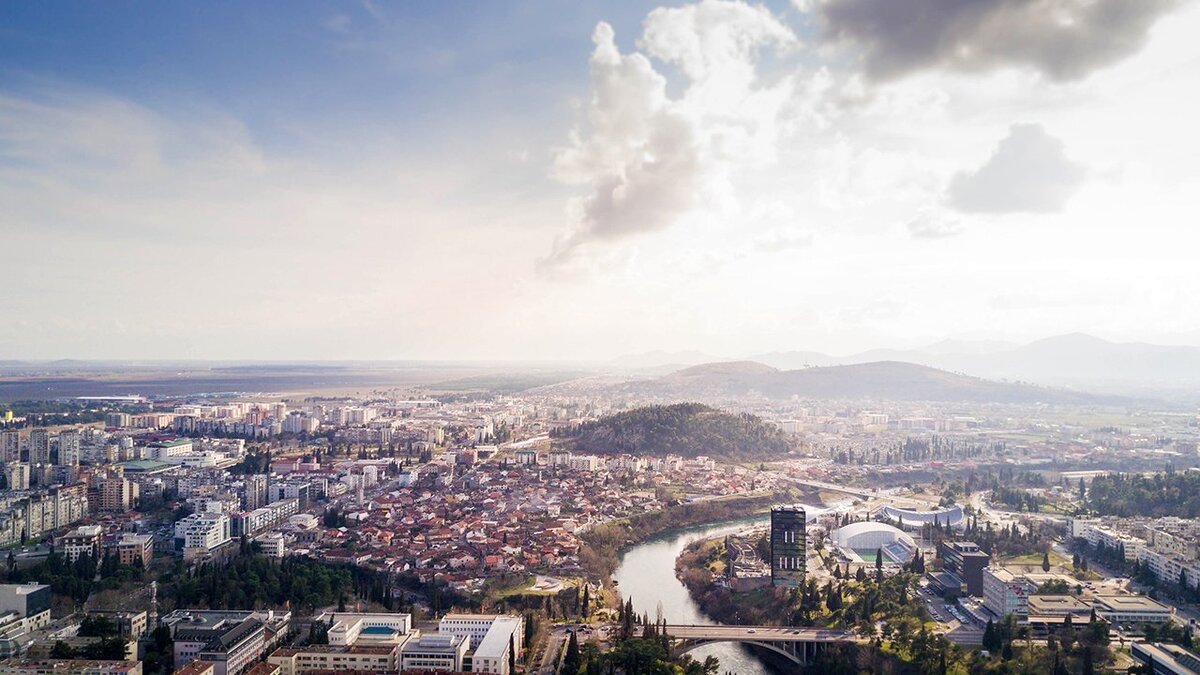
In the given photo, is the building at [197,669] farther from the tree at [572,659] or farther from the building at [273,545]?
the building at [273,545]

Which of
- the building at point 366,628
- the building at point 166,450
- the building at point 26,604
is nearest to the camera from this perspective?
the building at point 366,628

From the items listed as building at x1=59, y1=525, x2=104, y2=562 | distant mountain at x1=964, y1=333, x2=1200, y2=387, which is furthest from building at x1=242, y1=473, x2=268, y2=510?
distant mountain at x1=964, y1=333, x2=1200, y2=387

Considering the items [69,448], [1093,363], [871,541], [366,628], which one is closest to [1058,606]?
[871,541]

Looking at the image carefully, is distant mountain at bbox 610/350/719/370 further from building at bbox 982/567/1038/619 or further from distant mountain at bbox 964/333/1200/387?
building at bbox 982/567/1038/619

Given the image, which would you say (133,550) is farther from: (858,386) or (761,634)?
(858,386)

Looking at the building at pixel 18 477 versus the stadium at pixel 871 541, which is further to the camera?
the building at pixel 18 477

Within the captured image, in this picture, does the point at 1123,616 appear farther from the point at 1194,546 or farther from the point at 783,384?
the point at 783,384

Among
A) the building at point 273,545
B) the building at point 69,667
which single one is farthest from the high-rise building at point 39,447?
the building at point 69,667
